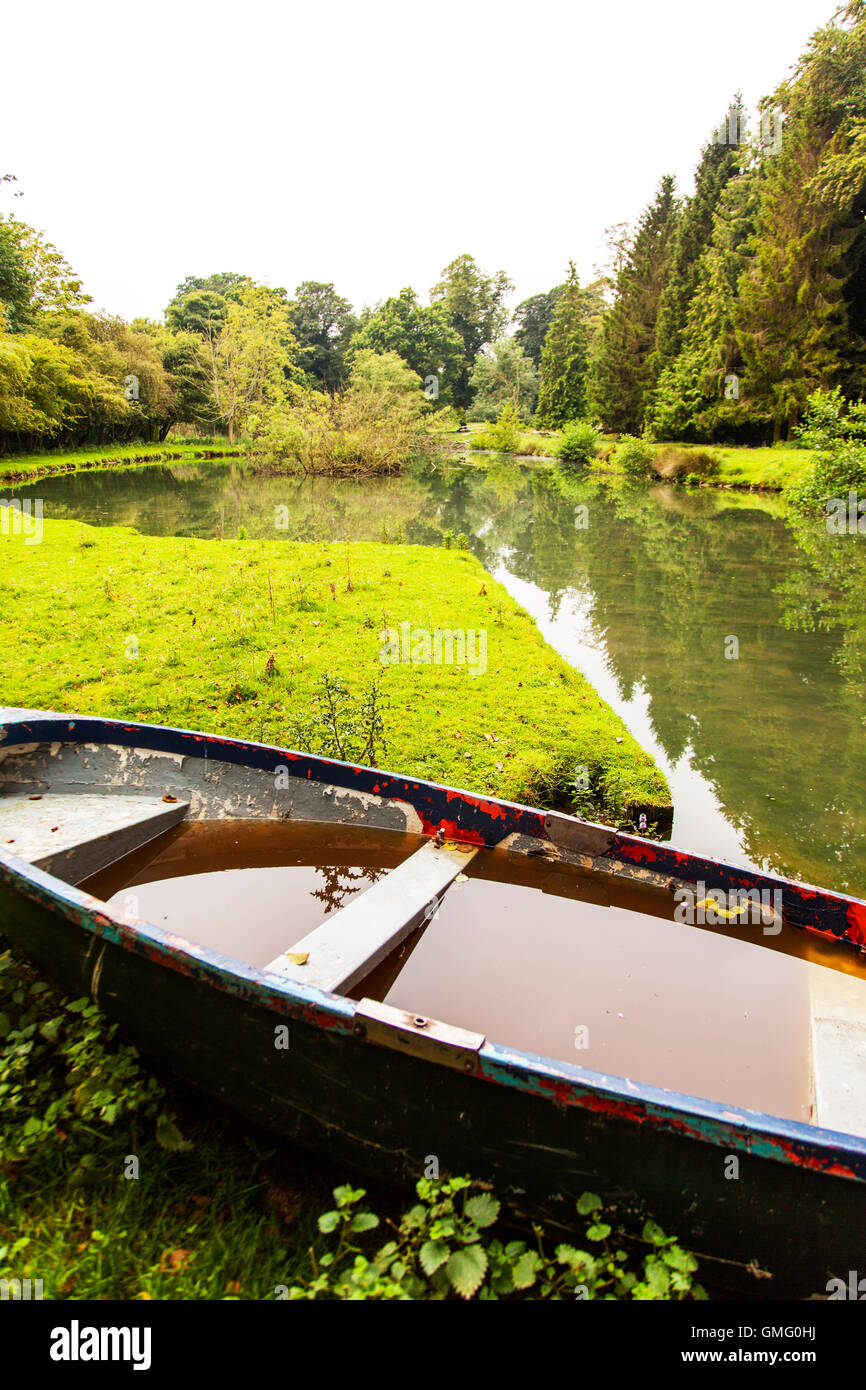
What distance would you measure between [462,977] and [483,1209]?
1.18m

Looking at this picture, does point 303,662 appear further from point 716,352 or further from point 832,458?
point 716,352

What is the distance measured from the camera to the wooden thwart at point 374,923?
3.11m

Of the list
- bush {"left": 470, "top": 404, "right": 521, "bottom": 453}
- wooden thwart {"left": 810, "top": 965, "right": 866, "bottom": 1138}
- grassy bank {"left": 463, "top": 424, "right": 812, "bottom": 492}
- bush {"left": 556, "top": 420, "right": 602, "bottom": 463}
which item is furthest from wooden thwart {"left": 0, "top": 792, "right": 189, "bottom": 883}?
bush {"left": 470, "top": 404, "right": 521, "bottom": 453}

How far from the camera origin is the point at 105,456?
3891 centimetres

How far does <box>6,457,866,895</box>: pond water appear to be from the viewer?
629 cm

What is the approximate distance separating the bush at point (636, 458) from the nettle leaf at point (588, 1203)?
117ft

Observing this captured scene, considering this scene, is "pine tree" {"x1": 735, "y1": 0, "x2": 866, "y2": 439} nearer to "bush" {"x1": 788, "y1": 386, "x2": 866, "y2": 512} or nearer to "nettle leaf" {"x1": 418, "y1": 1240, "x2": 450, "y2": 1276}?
"bush" {"x1": 788, "y1": 386, "x2": 866, "y2": 512}

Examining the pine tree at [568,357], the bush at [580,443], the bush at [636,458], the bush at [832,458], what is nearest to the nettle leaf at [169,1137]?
the bush at [832,458]

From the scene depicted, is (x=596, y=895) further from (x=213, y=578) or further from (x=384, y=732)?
(x=213, y=578)

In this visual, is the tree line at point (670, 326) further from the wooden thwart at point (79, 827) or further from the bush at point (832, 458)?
the wooden thwart at point (79, 827)

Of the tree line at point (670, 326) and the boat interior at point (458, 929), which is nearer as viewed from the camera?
the boat interior at point (458, 929)

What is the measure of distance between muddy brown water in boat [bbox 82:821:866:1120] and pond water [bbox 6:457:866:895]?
2159 millimetres

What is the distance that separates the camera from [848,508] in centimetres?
2138
